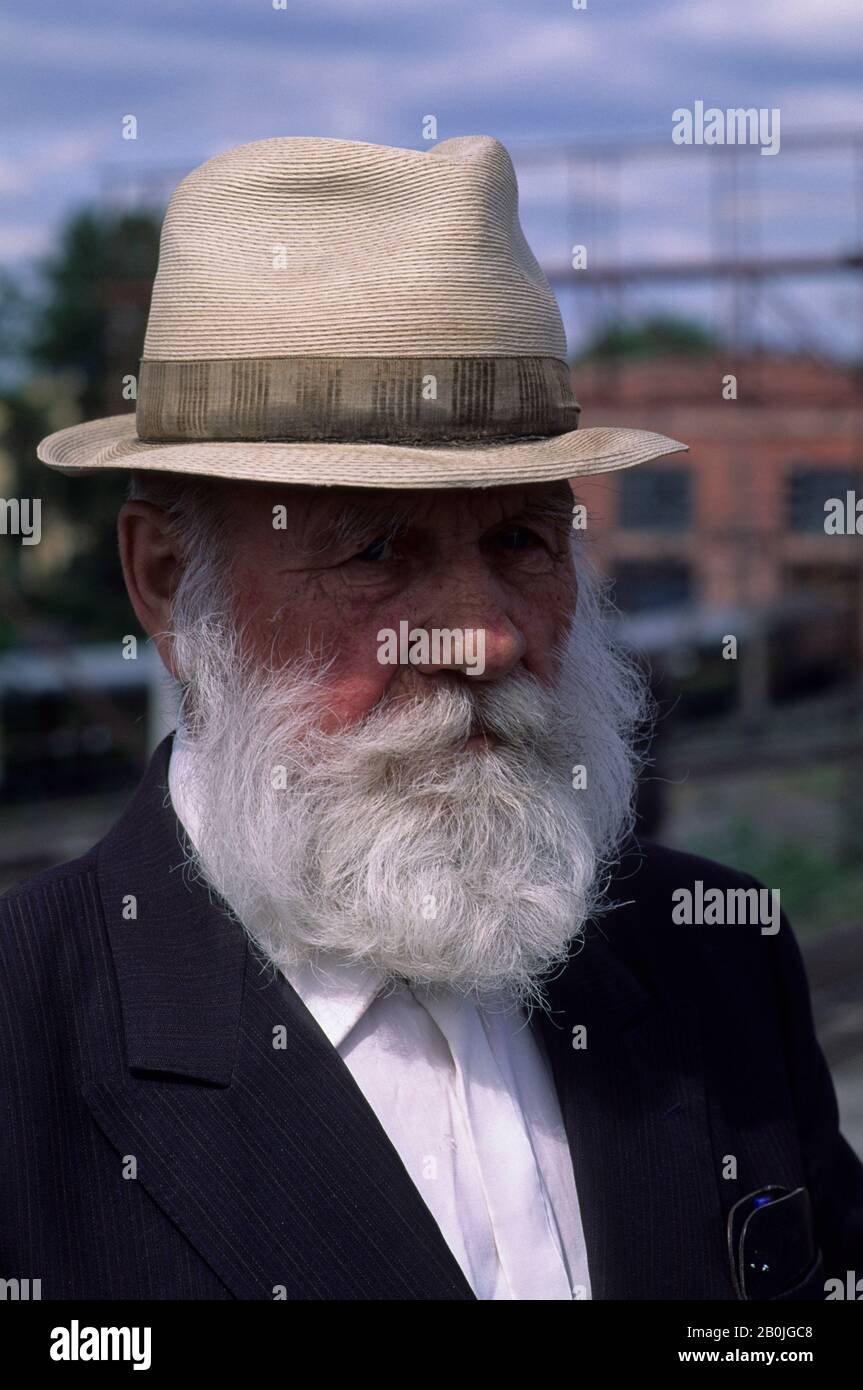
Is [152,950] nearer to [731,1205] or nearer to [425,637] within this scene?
[425,637]

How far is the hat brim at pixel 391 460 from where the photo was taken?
175 cm

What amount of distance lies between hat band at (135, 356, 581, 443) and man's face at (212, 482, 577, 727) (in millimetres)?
74

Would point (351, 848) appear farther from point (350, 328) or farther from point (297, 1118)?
point (350, 328)

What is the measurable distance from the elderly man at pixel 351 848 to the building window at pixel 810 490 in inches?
1050

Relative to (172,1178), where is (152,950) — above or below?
above

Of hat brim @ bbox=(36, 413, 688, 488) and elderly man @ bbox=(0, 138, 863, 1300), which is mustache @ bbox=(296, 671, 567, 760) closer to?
elderly man @ bbox=(0, 138, 863, 1300)

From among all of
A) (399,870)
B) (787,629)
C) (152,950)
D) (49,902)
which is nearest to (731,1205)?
(399,870)

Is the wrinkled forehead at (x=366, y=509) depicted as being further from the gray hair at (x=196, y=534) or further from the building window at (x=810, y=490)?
the building window at (x=810, y=490)

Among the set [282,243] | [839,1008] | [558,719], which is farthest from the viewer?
[839,1008]

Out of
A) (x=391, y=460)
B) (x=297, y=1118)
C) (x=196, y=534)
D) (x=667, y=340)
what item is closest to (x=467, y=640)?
(x=391, y=460)

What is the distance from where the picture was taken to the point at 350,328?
1.82m

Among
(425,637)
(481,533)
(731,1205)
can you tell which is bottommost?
(731,1205)

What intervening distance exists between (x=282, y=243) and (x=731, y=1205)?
1383mm

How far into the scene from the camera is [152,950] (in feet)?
6.35
